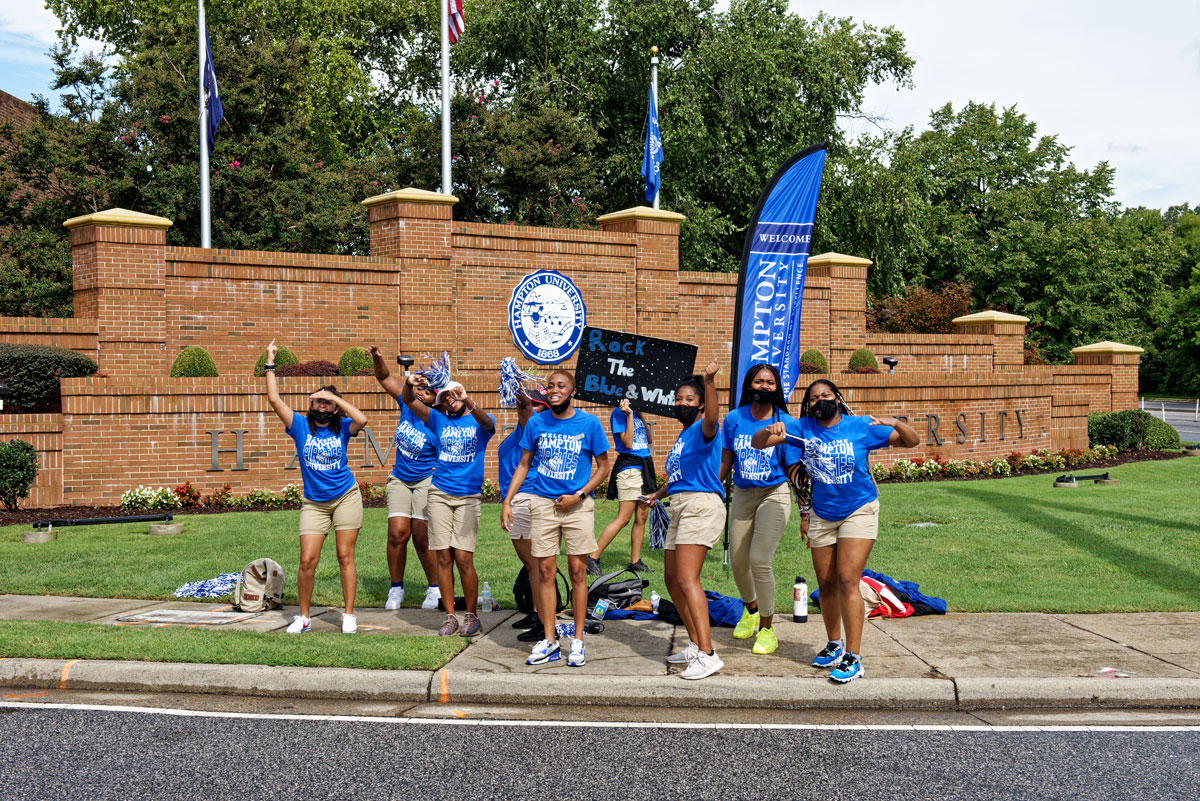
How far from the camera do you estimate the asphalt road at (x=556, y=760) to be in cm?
502

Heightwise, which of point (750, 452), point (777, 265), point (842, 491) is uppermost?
point (777, 265)

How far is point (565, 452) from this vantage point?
711 centimetres

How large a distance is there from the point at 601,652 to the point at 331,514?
2.27 m

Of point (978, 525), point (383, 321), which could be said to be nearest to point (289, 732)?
point (978, 525)

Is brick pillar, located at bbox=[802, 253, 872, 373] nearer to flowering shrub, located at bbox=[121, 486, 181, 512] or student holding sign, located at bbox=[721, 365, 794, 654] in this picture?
flowering shrub, located at bbox=[121, 486, 181, 512]

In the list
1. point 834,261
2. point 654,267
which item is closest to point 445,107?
point 654,267

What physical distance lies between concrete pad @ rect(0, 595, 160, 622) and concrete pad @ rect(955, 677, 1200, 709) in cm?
648

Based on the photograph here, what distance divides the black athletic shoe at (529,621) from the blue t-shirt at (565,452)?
1217 millimetres

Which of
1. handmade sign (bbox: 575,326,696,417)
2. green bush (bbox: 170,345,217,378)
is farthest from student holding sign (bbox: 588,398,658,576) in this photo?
green bush (bbox: 170,345,217,378)

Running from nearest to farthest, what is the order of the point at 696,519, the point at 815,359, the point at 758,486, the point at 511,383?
the point at 696,519
the point at 758,486
the point at 511,383
the point at 815,359

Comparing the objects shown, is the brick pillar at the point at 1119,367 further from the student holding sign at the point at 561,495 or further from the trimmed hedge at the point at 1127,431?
the student holding sign at the point at 561,495

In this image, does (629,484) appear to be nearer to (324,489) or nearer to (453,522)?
(453,522)

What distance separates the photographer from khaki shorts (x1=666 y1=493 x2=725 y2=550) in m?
6.84

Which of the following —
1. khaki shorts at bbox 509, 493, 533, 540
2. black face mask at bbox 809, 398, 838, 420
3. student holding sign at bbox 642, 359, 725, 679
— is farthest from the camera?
khaki shorts at bbox 509, 493, 533, 540
